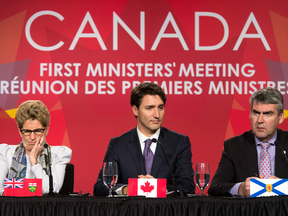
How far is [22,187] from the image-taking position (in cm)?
205

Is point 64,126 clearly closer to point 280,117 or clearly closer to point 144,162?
point 144,162

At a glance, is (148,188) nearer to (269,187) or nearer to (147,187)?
(147,187)

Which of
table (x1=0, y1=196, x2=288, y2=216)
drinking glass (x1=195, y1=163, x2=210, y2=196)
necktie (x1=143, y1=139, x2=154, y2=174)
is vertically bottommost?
table (x1=0, y1=196, x2=288, y2=216)

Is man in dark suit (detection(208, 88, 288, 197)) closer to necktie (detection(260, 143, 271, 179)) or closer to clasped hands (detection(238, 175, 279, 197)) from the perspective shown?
necktie (detection(260, 143, 271, 179))

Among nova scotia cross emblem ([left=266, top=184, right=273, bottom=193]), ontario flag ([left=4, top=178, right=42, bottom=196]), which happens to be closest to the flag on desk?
nova scotia cross emblem ([left=266, top=184, right=273, bottom=193])

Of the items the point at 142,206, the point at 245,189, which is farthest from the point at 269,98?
the point at 142,206

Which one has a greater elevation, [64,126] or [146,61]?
[146,61]

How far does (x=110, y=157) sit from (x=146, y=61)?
1490 millimetres

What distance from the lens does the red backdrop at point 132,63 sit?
4008 mm

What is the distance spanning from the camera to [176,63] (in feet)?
13.2

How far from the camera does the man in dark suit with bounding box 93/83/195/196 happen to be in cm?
281

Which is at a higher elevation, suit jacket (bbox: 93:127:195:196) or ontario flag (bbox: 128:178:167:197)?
suit jacket (bbox: 93:127:195:196)

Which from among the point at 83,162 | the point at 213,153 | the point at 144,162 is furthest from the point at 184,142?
the point at 83,162

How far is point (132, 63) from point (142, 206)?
96.6 inches
